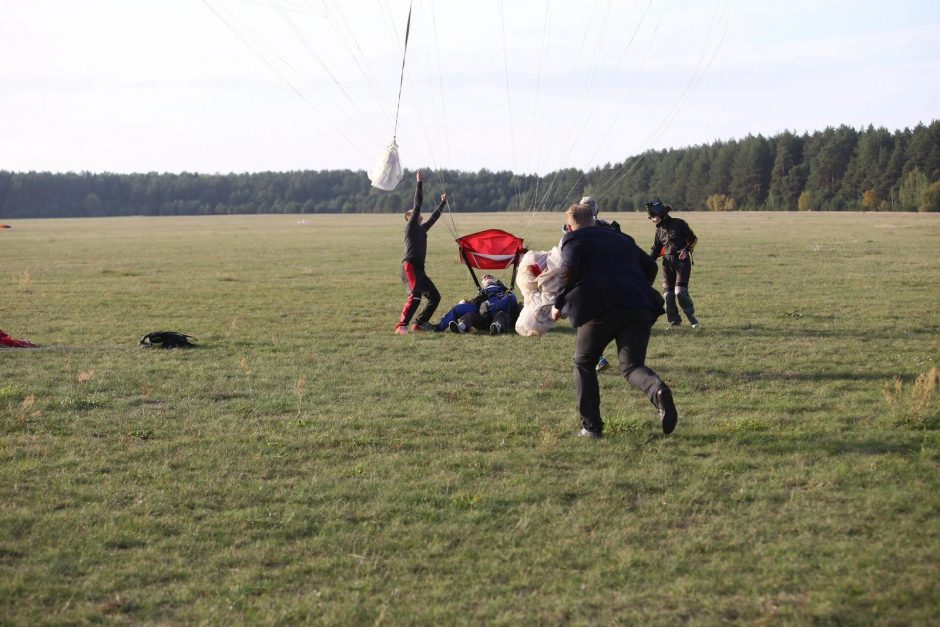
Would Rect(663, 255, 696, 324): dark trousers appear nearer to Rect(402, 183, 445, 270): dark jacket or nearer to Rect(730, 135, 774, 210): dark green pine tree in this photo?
Rect(402, 183, 445, 270): dark jacket

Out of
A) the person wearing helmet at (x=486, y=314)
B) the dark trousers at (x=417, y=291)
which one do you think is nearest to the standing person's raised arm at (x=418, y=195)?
the dark trousers at (x=417, y=291)

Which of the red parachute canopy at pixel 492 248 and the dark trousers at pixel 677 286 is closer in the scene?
the dark trousers at pixel 677 286

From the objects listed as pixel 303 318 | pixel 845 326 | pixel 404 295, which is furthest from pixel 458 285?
pixel 845 326

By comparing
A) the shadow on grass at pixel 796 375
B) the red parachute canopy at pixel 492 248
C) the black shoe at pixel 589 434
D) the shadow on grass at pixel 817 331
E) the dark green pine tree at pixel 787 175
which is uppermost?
the dark green pine tree at pixel 787 175

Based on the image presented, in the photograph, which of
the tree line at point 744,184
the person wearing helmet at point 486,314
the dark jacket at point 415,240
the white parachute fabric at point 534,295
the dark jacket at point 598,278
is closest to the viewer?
the dark jacket at point 598,278

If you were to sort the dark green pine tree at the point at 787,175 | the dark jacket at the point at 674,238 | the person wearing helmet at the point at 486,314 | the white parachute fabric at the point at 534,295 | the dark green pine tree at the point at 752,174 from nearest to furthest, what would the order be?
the white parachute fabric at the point at 534,295
the person wearing helmet at the point at 486,314
the dark jacket at the point at 674,238
the dark green pine tree at the point at 787,175
the dark green pine tree at the point at 752,174

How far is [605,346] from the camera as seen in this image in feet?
24.7

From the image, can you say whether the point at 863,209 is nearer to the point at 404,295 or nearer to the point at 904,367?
the point at 404,295

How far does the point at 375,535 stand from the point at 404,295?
1535 centimetres

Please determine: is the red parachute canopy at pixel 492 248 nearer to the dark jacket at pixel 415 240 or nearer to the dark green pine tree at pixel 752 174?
the dark jacket at pixel 415 240

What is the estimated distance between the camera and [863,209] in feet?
318

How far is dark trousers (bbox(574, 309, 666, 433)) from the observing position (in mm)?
7551

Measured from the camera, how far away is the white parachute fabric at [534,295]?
12.6 m

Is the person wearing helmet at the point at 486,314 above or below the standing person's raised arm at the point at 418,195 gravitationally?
below
